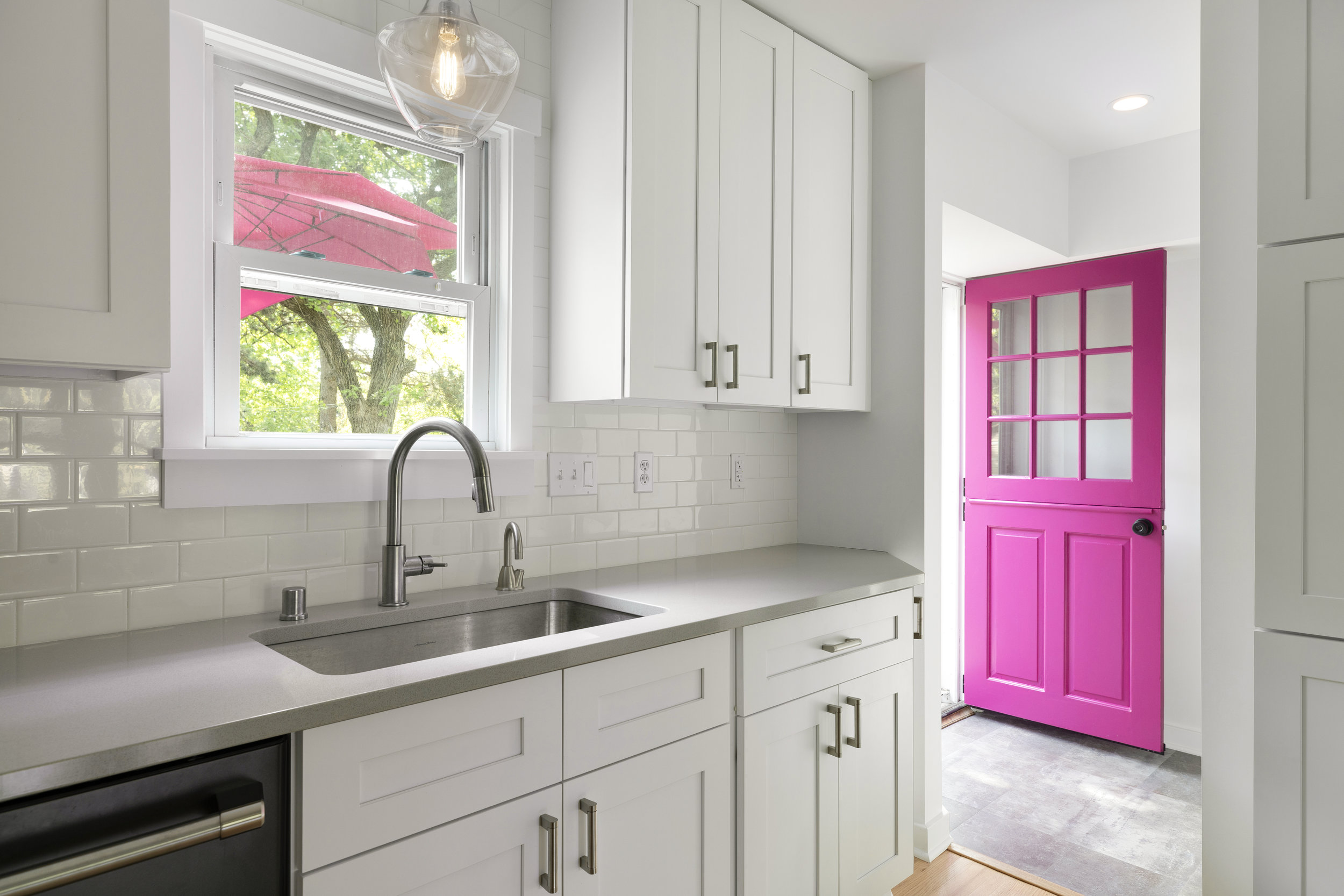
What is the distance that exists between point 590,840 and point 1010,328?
315cm

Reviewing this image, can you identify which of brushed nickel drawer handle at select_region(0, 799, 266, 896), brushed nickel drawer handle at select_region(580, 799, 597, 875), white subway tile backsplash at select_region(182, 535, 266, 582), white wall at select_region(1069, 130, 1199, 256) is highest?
white wall at select_region(1069, 130, 1199, 256)

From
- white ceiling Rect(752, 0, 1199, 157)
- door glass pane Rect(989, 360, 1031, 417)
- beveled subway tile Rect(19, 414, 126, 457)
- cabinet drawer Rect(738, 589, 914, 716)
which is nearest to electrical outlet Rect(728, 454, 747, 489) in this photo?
cabinet drawer Rect(738, 589, 914, 716)

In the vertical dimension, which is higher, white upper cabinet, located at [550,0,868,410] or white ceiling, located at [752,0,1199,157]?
white ceiling, located at [752,0,1199,157]

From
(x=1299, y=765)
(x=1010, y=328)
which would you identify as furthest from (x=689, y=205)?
(x=1010, y=328)

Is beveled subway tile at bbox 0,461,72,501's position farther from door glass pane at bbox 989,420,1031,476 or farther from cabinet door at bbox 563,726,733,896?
door glass pane at bbox 989,420,1031,476

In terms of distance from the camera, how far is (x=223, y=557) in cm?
151

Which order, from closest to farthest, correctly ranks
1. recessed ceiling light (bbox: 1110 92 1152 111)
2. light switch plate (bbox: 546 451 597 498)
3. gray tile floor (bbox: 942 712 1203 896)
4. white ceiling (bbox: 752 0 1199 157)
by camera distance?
light switch plate (bbox: 546 451 597 498)
white ceiling (bbox: 752 0 1199 157)
gray tile floor (bbox: 942 712 1203 896)
recessed ceiling light (bbox: 1110 92 1152 111)

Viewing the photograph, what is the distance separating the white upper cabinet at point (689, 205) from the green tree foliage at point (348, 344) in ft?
0.99

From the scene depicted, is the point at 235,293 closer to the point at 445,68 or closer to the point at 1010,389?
the point at 445,68

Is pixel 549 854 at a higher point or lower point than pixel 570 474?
lower

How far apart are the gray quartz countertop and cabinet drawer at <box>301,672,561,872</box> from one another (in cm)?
3

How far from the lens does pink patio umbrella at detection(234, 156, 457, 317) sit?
5.36 ft

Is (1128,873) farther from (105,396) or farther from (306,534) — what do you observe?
(105,396)

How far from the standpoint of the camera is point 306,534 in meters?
1.63
